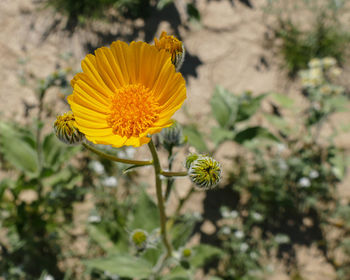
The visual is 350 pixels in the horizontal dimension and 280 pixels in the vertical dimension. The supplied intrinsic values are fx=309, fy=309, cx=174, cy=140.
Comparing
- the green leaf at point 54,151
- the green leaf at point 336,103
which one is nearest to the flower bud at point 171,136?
the green leaf at point 54,151

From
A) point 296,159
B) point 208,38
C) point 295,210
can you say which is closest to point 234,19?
point 208,38

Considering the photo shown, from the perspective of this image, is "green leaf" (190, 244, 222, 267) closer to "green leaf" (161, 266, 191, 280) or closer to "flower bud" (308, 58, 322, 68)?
"green leaf" (161, 266, 191, 280)

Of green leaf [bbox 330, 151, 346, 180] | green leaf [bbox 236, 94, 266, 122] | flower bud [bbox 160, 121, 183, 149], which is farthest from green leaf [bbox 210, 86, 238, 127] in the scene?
green leaf [bbox 330, 151, 346, 180]

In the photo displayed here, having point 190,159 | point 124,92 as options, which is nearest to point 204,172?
point 190,159

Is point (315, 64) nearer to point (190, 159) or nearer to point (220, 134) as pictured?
point (220, 134)

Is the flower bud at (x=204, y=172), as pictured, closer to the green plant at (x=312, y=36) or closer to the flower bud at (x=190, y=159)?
the flower bud at (x=190, y=159)

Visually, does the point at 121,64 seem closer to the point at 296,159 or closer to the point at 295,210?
the point at 296,159
